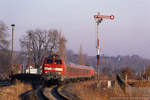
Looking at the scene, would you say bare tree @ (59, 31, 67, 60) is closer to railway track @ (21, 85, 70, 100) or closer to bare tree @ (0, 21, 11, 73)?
bare tree @ (0, 21, 11, 73)

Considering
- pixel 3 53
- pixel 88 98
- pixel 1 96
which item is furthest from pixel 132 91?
pixel 3 53

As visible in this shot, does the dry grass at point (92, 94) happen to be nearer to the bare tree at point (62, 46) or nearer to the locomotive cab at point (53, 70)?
the locomotive cab at point (53, 70)

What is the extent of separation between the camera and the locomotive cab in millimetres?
25734

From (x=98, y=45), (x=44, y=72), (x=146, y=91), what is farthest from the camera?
(x=44, y=72)

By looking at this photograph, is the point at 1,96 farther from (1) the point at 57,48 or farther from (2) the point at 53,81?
(1) the point at 57,48

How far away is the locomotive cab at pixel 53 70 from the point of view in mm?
25734

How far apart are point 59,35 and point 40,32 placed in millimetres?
4977

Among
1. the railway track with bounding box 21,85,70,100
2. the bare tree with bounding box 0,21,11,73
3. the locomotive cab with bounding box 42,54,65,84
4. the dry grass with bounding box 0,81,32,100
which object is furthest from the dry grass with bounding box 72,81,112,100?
the bare tree with bounding box 0,21,11,73

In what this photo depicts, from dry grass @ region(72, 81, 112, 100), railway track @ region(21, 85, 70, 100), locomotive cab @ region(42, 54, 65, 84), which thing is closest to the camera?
dry grass @ region(72, 81, 112, 100)

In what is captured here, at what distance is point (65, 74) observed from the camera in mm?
27750

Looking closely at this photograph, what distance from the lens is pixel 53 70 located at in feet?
85.8

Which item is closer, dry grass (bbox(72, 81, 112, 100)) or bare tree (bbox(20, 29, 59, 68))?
dry grass (bbox(72, 81, 112, 100))

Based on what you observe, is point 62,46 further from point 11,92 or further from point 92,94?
point 92,94

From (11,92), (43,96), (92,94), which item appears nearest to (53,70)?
(11,92)
